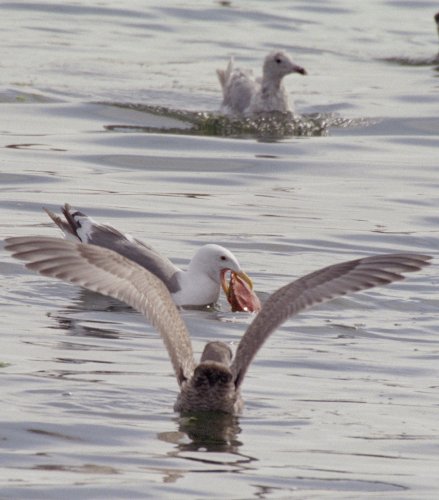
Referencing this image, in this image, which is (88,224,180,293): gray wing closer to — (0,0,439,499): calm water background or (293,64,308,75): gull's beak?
(0,0,439,499): calm water background

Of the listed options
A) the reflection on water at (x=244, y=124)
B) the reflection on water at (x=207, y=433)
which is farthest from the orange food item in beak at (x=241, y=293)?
the reflection on water at (x=244, y=124)

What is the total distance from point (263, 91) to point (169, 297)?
11.2m

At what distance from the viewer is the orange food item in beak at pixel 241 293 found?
35.4ft

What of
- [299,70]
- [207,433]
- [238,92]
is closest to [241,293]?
[207,433]

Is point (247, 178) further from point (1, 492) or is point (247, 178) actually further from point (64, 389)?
point (1, 492)

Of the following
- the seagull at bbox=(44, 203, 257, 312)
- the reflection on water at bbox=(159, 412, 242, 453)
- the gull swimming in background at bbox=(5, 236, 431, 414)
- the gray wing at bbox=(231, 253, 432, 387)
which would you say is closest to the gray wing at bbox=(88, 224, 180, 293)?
the seagull at bbox=(44, 203, 257, 312)

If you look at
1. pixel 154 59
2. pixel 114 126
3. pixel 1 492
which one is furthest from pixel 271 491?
pixel 154 59

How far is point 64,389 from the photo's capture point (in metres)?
8.06

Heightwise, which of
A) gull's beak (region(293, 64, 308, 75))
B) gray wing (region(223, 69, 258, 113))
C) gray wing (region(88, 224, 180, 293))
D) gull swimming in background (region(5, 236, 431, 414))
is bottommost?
gull swimming in background (region(5, 236, 431, 414))

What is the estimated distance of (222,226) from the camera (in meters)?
13.2

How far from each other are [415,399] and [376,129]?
422 inches

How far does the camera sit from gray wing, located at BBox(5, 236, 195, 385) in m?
8.16

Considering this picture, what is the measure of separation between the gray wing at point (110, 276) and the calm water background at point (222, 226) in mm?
336

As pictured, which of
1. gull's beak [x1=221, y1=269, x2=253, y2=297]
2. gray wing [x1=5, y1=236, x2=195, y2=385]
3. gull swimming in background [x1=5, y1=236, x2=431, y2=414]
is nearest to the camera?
gull swimming in background [x1=5, y1=236, x2=431, y2=414]
